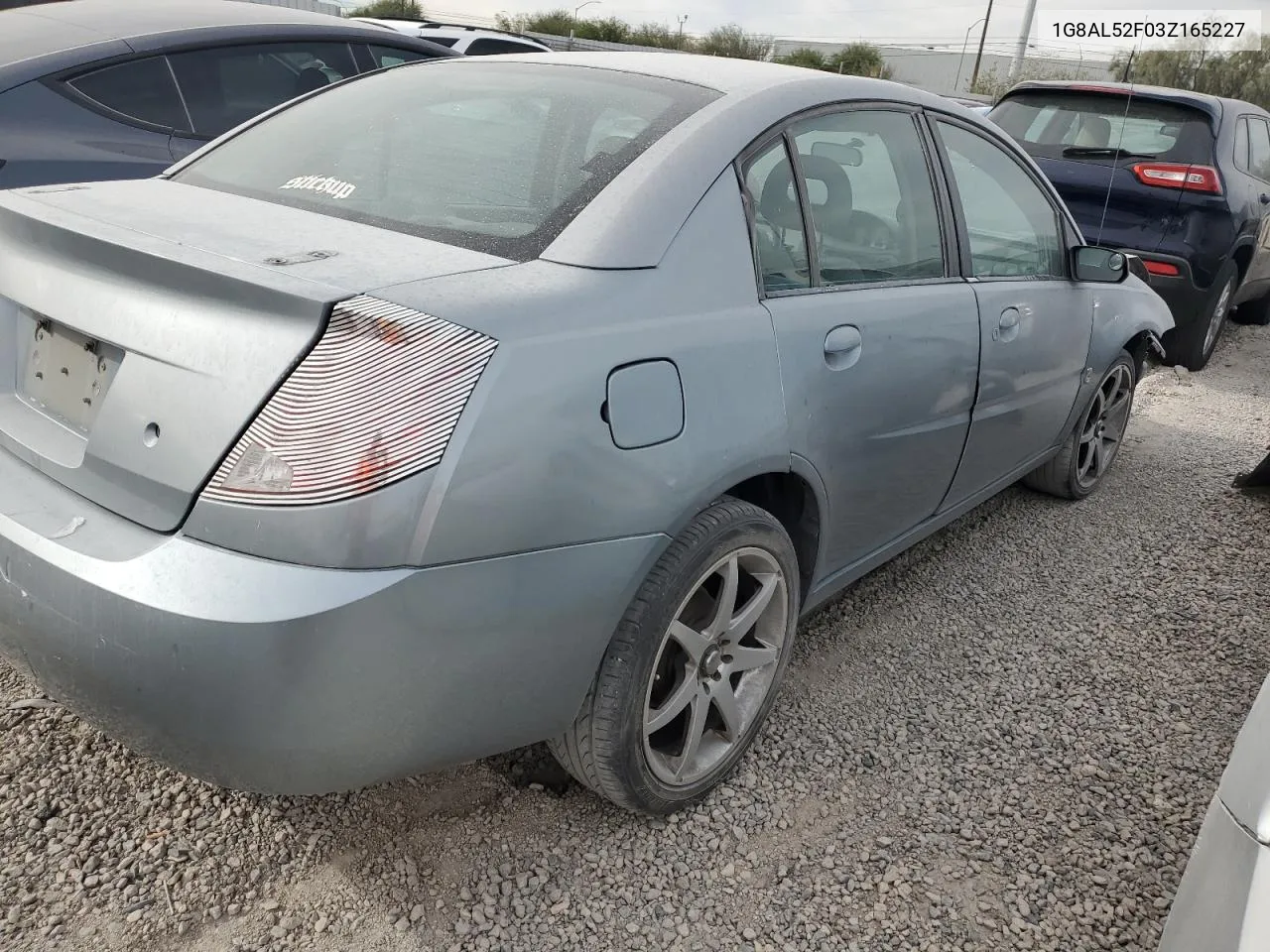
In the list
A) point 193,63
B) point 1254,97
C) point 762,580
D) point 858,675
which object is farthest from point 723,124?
point 1254,97

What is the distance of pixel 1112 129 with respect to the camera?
625 centimetres

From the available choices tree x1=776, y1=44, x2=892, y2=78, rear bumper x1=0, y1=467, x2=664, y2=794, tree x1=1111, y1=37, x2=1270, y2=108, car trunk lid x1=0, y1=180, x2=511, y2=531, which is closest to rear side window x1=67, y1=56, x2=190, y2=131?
car trunk lid x1=0, y1=180, x2=511, y2=531

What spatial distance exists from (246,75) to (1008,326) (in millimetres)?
3356

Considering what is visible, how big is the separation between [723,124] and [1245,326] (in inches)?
314

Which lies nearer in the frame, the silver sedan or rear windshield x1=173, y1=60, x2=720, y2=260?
the silver sedan

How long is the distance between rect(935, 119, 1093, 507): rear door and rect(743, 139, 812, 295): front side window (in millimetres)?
829

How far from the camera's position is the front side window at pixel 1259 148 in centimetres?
673

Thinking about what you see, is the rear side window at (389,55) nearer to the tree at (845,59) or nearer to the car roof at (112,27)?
the car roof at (112,27)

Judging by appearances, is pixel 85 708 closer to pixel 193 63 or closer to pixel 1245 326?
pixel 193 63

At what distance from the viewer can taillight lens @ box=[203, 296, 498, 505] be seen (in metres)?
1.52

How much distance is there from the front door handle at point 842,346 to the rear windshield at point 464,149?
59 cm

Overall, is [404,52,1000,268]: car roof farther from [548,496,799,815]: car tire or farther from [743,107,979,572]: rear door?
[548,496,799,815]: car tire

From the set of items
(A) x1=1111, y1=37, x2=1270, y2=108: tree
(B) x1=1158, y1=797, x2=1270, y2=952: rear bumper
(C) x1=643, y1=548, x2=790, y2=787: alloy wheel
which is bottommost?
(A) x1=1111, y1=37, x2=1270, y2=108: tree

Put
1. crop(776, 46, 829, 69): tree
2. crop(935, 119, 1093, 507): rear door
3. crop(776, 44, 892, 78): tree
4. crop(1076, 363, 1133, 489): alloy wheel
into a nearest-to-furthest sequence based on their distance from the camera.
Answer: crop(935, 119, 1093, 507): rear door → crop(1076, 363, 1133, 489): alloy wheel → crop(776, 44, 892, 78): tree → crop(776, 46, 829, 69): tree
